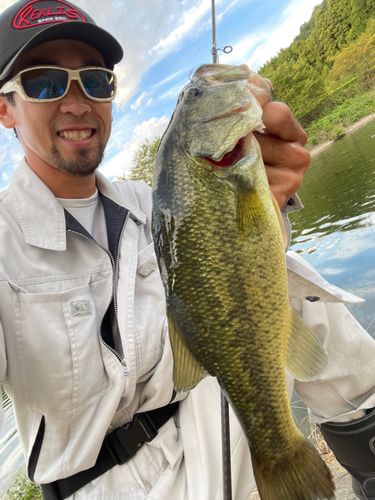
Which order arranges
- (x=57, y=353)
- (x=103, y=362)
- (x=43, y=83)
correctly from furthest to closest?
1. (x=43, y=83)
2. (x=103, y=362)
3. (x=57, y=353)

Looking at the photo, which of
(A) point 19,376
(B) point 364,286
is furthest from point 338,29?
(A) point 19,376

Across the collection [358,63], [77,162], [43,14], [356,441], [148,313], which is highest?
[358,63]

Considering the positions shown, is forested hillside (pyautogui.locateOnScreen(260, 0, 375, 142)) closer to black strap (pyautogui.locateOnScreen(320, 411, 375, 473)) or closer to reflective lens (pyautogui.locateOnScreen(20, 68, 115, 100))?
reflective lens (pyautogui.locateOnScreen(20, 68, 115, 100))

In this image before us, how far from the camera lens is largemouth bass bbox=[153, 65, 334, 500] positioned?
1.21 metres

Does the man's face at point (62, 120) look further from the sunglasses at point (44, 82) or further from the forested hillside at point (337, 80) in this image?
the forested hillside at point (337, 80)

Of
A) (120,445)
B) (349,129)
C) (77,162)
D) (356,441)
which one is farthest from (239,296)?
(349,129)

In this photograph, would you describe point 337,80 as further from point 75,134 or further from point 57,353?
point 57,353

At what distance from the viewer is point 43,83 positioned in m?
2.17

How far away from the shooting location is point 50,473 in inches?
66.4

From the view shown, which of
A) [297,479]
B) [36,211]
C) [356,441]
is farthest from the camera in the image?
[36,211]

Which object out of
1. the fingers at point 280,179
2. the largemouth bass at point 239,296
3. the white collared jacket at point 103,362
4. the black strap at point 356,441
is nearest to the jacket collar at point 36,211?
the white collared jacket at point 103,362

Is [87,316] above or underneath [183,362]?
above

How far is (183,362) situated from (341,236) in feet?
21.5

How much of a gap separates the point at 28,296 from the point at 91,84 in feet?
4.81
